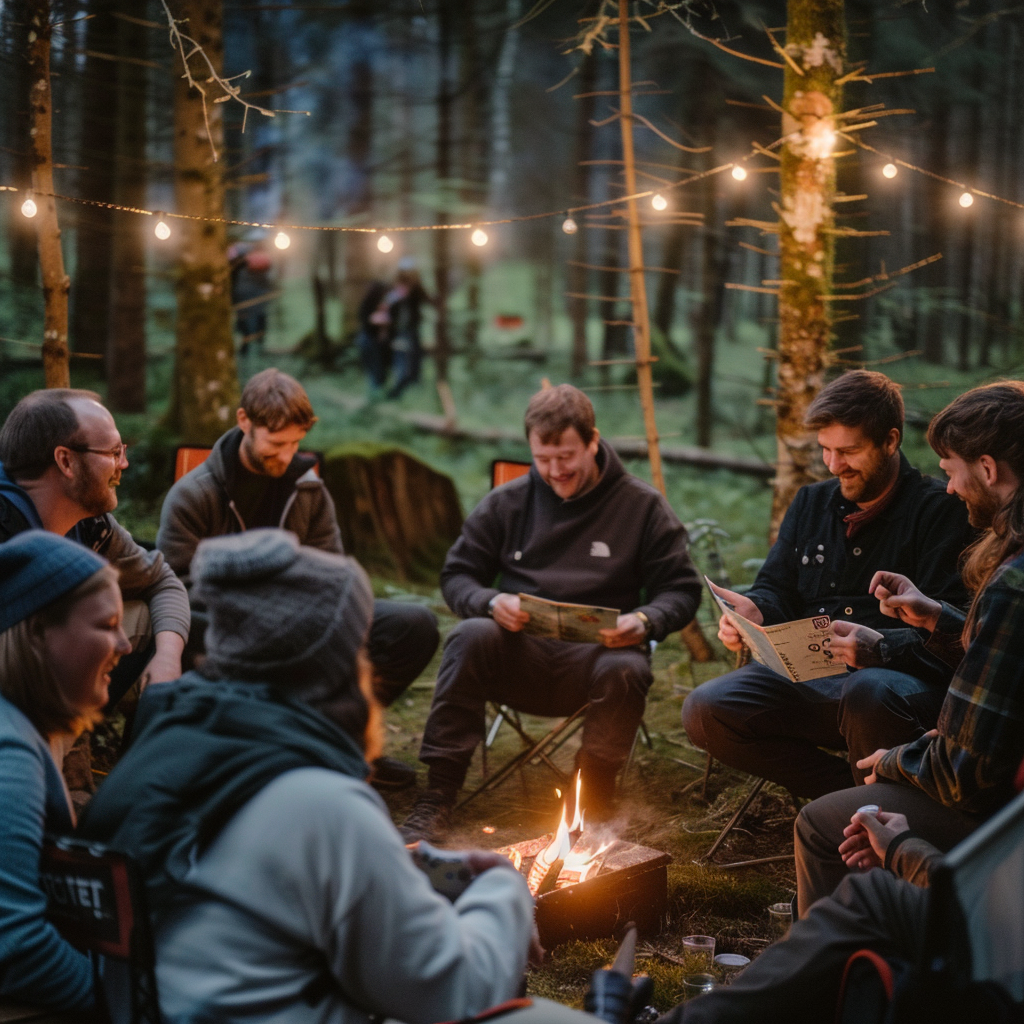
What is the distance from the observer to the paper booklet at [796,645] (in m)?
3.13

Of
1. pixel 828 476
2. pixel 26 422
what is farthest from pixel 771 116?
pixel 26 422

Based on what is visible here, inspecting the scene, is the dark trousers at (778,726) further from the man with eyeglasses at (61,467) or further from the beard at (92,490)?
the beard at (92,490)

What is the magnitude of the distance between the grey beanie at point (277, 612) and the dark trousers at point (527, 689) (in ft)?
7.49

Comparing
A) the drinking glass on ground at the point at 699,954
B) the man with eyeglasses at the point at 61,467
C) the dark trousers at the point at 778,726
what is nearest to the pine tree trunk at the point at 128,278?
the man with eyeglasses at the point at 61,467

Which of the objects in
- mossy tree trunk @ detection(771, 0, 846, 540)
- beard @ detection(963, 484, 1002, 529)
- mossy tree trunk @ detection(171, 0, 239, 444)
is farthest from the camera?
mossy tree trunk @ detection(171, 0, 239, 444)

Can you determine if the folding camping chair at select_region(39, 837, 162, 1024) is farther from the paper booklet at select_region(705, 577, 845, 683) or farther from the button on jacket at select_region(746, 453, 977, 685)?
the button on jacket at select_region(746, 453, 977, 685)

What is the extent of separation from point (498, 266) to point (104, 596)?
31.7ft

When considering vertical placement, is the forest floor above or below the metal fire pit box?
below

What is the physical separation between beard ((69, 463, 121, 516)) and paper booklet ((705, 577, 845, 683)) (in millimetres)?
1905

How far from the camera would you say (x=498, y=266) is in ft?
36.3

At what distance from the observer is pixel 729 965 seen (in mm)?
2852

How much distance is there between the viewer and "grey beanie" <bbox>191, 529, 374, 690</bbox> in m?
1.51

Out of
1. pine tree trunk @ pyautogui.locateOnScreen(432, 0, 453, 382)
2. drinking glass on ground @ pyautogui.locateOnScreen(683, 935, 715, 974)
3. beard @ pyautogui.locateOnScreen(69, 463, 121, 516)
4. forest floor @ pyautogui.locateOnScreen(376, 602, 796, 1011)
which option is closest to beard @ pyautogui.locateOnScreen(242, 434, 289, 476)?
beard @ pyautogui.locateOnScreen(69, 463, 121, 516)

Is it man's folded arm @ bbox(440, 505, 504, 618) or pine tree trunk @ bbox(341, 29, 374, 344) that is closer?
man's folded arm @ bbox(440, 505, 504, 618)
